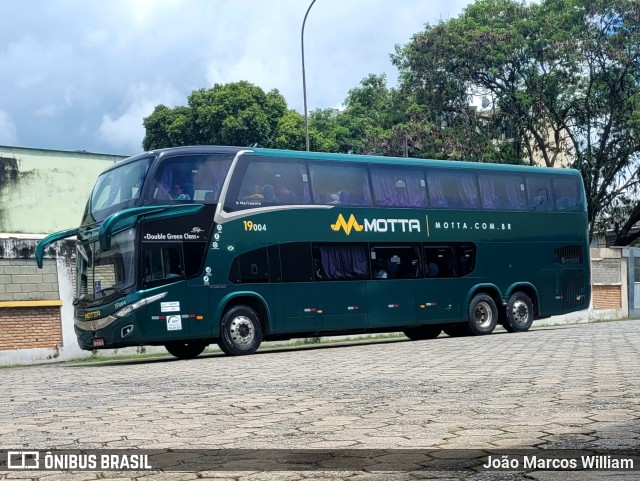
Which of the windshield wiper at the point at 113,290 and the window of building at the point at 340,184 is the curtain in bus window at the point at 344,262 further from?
the windshield wiper at the point at 113,290

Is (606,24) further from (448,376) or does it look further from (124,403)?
(124,403)

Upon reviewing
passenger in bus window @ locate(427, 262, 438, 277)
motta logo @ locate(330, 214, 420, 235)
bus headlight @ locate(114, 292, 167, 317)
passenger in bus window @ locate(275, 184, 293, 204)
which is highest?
passenger in bus window @ locate(275, 184, 293, 204)

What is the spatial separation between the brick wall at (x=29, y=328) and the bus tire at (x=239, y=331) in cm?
492

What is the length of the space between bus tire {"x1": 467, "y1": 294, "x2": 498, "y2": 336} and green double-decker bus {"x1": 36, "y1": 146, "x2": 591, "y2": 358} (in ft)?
0.10

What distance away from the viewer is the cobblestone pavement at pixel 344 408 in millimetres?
6449

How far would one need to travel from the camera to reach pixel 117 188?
61.2 feet

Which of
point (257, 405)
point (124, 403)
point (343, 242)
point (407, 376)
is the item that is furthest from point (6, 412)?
point (343, 242)

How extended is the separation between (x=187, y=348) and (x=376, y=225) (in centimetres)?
475

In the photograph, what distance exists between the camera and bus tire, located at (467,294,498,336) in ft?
76.6

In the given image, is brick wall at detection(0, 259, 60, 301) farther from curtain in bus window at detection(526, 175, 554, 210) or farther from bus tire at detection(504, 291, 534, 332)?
curtain in bus window at detection(526, 175, 554, 210)

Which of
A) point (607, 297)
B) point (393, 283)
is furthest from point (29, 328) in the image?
point (607, 297)

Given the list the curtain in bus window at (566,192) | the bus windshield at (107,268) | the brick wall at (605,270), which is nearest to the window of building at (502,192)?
the curtain in bus window at (566,192)

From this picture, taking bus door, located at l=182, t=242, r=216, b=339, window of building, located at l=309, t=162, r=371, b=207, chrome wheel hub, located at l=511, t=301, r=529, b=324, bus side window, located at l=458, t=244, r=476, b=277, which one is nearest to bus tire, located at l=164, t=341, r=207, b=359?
bus door, located at l=182, t=242, r=216, b=339

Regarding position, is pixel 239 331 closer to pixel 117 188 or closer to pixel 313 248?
pixel 313 248
